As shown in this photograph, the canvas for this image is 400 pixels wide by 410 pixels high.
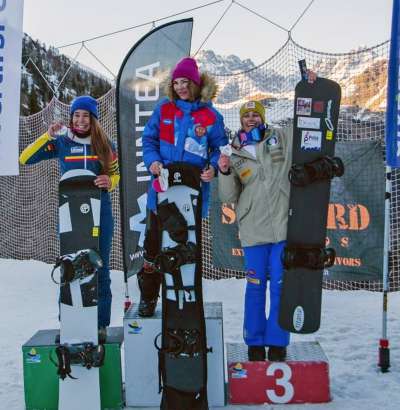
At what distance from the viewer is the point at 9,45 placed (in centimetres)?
362

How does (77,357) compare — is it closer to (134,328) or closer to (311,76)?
(134,328)

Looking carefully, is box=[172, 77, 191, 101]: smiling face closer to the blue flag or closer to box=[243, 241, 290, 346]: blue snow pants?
box=[243, 241, 290, 346]: blue snow pants

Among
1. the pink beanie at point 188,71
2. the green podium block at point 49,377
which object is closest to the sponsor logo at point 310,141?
the pink beanie at point 188,71

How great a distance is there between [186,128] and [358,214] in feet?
9.50

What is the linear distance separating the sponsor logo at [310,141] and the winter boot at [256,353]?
1085 millimetres

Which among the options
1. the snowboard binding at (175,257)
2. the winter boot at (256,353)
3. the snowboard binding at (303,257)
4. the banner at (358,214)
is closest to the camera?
the snowboard binding at (175,257)

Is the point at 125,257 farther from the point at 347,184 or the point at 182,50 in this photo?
the point at 347,184

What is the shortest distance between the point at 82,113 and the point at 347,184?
3.04 metres

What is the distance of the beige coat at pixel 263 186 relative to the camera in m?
2.55

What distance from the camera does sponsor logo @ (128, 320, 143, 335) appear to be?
2520 millimetres

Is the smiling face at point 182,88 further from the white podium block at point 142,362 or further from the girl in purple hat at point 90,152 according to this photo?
the white podium block at point 142,362

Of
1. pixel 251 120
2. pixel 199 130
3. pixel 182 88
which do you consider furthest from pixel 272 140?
pixel 182 88

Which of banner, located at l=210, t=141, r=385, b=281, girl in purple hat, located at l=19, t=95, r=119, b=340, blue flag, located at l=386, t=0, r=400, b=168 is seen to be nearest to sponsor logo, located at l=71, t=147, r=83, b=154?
girl in purple hat, located at l=19, t=95, r=119, b=340

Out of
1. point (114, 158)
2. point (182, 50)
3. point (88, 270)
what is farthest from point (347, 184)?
point (88, 270)
